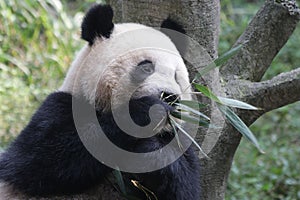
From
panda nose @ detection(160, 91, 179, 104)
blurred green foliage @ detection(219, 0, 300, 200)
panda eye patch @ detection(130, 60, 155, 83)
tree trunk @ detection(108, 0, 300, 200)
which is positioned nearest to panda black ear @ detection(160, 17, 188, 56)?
tree trunk @ detection(108, 0, 300, 200)

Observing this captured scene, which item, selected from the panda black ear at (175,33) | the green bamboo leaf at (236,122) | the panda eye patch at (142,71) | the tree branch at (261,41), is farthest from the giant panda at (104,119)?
the tree branch at (261,41)

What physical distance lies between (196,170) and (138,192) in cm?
30

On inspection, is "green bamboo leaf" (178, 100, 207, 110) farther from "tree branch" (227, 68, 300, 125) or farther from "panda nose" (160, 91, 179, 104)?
"tree branch" (227, 68, 300, 125)

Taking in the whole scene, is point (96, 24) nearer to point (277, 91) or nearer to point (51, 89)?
point (277, 91)

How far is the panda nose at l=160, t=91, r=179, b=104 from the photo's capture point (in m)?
2.44

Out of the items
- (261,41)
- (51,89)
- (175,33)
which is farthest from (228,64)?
(51,89)

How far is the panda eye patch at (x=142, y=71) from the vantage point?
8.34 feet

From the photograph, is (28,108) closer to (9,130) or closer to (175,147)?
(9,130)

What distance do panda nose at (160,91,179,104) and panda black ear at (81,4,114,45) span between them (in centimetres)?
46

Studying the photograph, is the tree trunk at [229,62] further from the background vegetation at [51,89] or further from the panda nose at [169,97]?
the background vegetation at [51,89]

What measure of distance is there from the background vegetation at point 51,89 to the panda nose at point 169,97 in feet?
7.67

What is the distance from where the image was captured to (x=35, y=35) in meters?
5.47

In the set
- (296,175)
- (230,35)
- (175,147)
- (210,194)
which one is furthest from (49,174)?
(230,35)

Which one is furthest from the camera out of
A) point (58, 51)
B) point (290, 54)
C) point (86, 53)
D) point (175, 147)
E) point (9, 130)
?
point (290, 54)
